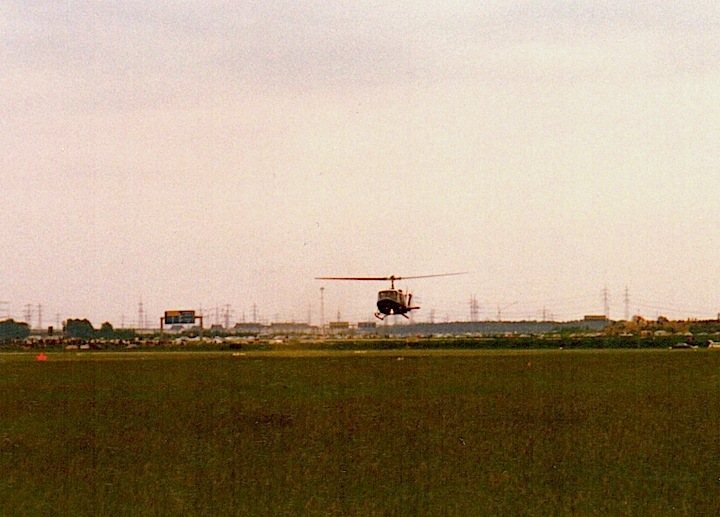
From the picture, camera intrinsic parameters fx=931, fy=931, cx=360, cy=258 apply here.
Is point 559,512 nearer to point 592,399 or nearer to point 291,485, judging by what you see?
point 291,485

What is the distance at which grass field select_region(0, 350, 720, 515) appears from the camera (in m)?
19.5

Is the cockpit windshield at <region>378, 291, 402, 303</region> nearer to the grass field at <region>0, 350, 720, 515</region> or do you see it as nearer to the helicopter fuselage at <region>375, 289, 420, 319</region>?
the helicopter fuselage at <region>375, 289, 420, 319</region>

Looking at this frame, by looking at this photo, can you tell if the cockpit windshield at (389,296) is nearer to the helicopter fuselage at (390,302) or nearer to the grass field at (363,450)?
the helicopter fuselage at (390,302)

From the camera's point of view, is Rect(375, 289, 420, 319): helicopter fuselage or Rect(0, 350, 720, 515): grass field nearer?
Rect(0, 350, 720, 515): grass field

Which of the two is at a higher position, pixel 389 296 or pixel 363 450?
pixel 389 296

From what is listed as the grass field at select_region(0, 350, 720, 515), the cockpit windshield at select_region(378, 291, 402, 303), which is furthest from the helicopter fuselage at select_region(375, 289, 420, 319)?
the grass field at select_region(0, 350, 720, 515)

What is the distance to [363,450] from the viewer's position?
2603 centimetres

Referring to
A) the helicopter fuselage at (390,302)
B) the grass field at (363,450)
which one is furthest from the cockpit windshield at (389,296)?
the grass field at (363,450)

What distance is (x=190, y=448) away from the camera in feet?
87.9

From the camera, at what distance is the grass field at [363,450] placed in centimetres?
1950

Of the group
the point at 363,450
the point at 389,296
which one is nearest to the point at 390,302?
the point at 389,296

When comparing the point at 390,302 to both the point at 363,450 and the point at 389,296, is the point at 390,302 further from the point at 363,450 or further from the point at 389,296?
the point at 363,450

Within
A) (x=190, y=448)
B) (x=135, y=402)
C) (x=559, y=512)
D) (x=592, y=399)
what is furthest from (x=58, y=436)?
(x=592, y=399)

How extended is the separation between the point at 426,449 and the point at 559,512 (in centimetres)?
794
